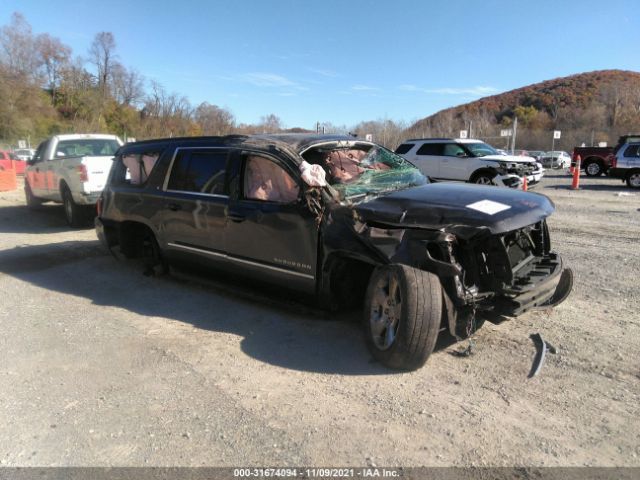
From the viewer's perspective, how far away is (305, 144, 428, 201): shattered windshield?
4352 mm

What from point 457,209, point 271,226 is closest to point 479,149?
point 271,226

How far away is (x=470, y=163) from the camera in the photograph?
14383 millimetres

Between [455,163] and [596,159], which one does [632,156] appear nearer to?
[596,159]

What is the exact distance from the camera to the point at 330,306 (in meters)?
4.04

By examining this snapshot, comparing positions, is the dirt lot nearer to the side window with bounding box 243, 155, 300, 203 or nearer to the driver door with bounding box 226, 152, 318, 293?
the driver door with bounding box 226, 152, 318, 293

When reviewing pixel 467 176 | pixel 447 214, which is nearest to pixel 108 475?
pixel 447 214

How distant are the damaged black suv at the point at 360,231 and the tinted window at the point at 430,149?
10.7 meters

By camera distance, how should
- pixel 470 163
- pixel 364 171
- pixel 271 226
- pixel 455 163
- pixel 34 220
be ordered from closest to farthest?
1. pixel 271 226
2. pixel 364 171
3. pixel 34 220
4. pixel 470 163
5. pixel 455 163

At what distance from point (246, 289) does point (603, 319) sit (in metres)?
3.41

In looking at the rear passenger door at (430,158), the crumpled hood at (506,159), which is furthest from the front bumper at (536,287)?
the rear passenger door at (430,158)

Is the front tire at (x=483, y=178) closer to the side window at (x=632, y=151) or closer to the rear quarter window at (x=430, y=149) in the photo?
the rear quarter window at (x=430, y=149)

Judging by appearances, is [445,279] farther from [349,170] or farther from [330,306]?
[349,170]

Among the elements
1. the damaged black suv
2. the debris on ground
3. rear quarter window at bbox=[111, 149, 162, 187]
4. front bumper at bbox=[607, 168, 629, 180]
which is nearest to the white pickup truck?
rear quarter window at bbox=[111, 149, 162, 187]

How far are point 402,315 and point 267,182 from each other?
190cm
